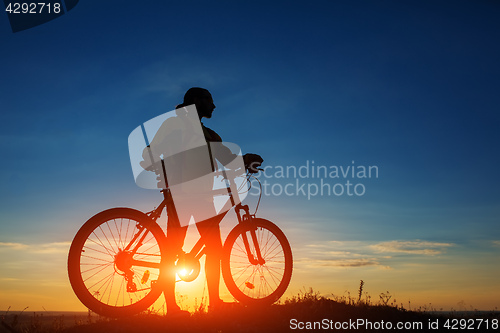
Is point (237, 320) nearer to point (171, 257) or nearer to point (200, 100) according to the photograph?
point (171, 257)

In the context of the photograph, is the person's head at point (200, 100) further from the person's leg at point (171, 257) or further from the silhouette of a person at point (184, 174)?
the person's leg at point (171, 257)

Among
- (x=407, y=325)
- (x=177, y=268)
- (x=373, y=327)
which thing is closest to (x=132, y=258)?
(x=177, y=268)

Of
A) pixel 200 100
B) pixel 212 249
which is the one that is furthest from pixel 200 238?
pixel 200 100

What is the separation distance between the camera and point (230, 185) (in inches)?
268

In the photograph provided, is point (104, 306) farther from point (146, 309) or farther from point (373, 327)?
point (373, 327)

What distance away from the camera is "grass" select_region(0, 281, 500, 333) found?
609 cm

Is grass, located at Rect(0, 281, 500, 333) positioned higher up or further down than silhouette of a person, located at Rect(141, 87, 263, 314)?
further down

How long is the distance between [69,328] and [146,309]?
1.06m

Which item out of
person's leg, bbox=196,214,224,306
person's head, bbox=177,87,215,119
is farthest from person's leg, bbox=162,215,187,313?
person's head, bbox=177,87,215,119

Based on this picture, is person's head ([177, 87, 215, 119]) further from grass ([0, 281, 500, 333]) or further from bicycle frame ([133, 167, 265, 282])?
grass ([0, 281, 500, 333])

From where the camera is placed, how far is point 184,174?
643 centimetres

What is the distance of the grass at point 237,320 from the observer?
6.09 m

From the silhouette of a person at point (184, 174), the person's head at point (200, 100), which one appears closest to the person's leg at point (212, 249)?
the silhouette of a person at point (184, 174)

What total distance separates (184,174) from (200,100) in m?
1.13
